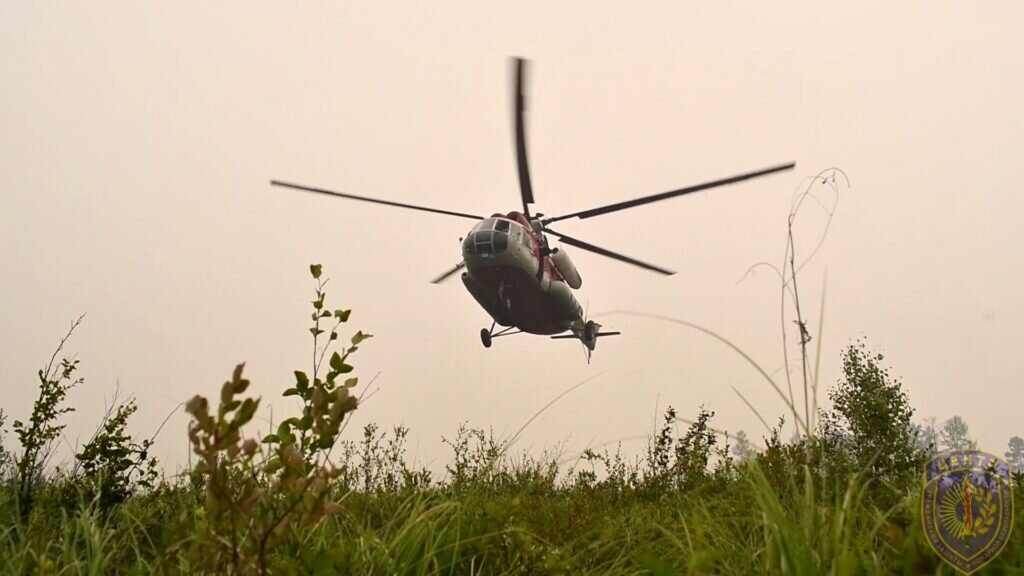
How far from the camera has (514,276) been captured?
1509 centimetres

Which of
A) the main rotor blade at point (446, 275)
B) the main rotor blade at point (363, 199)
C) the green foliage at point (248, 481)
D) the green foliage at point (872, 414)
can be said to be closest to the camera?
the green foliage at point (248, 481)

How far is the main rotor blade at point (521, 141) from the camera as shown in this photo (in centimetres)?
1166

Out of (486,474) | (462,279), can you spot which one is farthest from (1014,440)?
(486,474)

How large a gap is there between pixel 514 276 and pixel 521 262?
0.43 meters

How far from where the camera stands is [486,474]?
5773mm

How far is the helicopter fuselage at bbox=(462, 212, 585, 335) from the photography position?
1457cm

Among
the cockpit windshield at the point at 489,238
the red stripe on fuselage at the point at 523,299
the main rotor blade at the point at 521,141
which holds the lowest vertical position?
the red stripe on fuselage at the point at 523,299

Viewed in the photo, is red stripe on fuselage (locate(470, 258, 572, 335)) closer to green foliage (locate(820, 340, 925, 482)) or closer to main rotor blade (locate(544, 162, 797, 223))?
main rotor blade (locate(544, 162, 797, 223))

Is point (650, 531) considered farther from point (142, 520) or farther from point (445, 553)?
point (142, 520)

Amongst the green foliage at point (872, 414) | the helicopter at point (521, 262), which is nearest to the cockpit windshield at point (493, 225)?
the helicopter at point (521, 262)

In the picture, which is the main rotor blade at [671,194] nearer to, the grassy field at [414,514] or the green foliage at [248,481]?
the grassy field at [414,514]

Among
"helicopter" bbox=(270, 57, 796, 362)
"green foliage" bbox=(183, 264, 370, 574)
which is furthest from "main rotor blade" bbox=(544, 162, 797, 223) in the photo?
"green foliage" bbox=(183, 264, 370, 574)

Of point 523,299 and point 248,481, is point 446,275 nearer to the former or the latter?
point 523,299

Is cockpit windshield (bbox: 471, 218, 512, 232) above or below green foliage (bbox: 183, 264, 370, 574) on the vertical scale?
above
